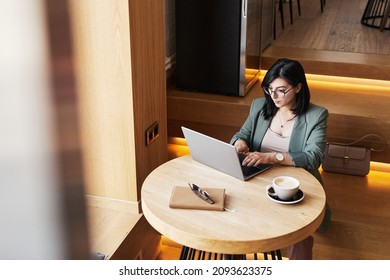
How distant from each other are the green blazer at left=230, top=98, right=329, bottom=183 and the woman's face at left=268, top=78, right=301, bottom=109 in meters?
0.11

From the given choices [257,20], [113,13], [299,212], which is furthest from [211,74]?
[299,212]

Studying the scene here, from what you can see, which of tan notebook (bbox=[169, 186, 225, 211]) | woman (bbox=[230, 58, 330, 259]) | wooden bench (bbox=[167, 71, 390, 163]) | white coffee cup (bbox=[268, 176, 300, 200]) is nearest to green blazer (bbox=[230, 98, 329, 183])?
woman (bbox=[230, 58, 330, 259])

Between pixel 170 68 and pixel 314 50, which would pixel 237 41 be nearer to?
pixel 170 68

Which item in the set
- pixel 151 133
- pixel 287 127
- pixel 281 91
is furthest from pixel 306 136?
pixel 151 133

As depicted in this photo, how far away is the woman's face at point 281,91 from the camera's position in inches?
82.2

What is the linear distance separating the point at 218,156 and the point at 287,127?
18.5 inches

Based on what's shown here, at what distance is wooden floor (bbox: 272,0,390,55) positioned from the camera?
13.3ft

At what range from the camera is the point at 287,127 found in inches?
86.8

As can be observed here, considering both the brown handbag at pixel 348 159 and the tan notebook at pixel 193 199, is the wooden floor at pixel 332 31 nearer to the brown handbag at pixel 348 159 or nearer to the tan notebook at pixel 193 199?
the brown handbag at pixel 348 159

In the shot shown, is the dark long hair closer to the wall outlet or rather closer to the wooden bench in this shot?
the wall outlet

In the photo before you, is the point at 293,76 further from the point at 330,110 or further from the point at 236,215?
the point at 330,110

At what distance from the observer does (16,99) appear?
0.29 metres

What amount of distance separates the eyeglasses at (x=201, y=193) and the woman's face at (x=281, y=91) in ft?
1.98

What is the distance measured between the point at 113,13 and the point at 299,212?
1207 mm
